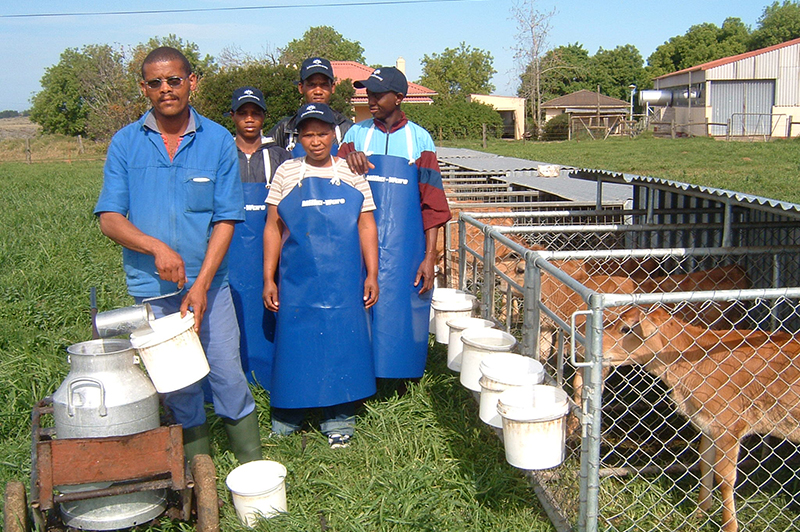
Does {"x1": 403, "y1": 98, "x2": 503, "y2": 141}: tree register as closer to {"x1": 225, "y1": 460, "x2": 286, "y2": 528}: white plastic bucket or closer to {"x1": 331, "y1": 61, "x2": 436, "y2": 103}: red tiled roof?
{"x1": 331, "y1": 61, "x2": 436, "y2": 103}: red tiled roof

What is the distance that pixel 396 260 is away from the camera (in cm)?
421

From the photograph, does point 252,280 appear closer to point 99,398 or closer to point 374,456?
point 374,456

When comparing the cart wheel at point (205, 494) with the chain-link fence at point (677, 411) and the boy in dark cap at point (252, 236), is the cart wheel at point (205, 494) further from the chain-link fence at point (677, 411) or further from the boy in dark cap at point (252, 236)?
the chain-link fence at point (677, 411)

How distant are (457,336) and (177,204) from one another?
69.0 inches

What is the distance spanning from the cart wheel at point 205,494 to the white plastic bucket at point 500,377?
124 cm

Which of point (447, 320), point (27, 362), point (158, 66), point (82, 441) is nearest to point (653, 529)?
point (447, 320)

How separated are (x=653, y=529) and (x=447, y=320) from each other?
170cm

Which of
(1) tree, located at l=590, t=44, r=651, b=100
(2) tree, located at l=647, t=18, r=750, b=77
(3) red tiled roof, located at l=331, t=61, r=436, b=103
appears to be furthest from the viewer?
(1) tree, located at l=590, t=44, r=651, b=100

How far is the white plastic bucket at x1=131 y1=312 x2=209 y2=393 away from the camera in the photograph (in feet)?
9.39

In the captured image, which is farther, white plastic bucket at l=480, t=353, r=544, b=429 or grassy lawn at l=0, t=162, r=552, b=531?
grassy lawn at l=0, t=162, r=552, b=531

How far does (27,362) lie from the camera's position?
5.14 metres

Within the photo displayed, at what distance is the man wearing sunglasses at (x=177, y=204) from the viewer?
122 inches

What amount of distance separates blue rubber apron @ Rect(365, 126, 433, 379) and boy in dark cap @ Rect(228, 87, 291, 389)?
0.69 metres

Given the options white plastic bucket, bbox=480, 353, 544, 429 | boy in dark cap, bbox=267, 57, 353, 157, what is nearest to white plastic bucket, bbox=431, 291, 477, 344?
white plastic bucket, bbox=480, 353, 544, 429
